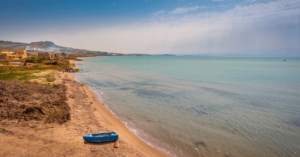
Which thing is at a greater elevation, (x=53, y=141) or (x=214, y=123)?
(x=53, y=141)

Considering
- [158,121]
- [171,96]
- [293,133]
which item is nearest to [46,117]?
[158,121]

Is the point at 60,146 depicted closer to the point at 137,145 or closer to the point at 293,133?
the point at 137,145

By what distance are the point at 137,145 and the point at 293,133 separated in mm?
14234

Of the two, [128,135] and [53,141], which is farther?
[128,135]

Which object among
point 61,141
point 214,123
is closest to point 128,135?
point 61,141

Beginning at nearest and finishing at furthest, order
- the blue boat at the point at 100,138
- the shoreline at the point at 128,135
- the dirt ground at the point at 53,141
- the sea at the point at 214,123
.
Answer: the dirt ground at the point at 53,141, the blue boat at the point at 100,138, the shoreline at the point at 128,135, the sea at the point at 214,123

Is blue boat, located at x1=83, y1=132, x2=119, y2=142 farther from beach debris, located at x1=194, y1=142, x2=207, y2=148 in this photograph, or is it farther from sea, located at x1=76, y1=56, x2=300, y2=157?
beach debris, located at x1=194, y1=142, x2=207, y2=148

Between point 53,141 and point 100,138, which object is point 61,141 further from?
point 100,138

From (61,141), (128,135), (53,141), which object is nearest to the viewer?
(53,141)

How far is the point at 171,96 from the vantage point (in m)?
23.0

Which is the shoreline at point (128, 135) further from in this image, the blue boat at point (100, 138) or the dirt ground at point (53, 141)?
the blue boat at point (100, 138)

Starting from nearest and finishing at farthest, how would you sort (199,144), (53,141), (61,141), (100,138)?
1. (53,141)
2. (61,141)
3. (100,138)
4. (199,144)

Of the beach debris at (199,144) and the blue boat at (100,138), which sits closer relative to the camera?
the blue boat at (100,138)

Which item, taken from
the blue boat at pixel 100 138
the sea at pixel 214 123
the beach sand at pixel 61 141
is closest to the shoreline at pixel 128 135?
the beach sand at pixel 61 141
